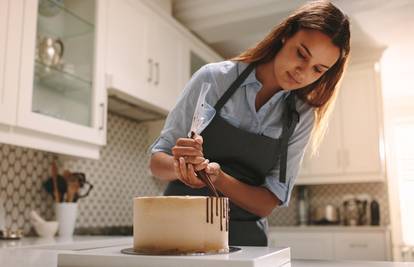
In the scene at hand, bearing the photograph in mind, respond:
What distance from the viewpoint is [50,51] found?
2059mm

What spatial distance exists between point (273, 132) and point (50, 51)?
122 centimetres

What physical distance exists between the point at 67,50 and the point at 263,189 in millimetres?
1353

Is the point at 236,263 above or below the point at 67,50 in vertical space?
below

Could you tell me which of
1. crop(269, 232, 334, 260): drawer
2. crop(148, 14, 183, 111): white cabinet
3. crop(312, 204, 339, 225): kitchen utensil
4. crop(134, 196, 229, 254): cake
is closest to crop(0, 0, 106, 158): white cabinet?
crop(148, 14, 183, 111): white cabinet

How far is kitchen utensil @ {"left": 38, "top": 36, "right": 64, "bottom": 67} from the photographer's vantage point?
1996mm

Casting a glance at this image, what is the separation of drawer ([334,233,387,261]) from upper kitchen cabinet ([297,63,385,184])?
460 millimetres

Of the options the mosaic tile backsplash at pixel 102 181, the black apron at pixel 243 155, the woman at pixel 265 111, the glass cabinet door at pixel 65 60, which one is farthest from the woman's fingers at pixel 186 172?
the mosaic tile backsplash at pixel 102 181

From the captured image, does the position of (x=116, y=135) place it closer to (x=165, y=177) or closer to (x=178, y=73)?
(x=178, y=73)

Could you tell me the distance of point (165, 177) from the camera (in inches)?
44.9

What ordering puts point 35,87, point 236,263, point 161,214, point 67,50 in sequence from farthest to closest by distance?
point 67,50 → point 35,87 → point 161,214 → point 236,263

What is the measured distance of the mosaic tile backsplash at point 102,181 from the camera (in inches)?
84.2

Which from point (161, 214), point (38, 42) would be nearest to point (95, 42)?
point (38, 42)

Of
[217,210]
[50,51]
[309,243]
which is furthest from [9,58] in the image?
[309,243]

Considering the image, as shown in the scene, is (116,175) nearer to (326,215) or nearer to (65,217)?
(65,217)
